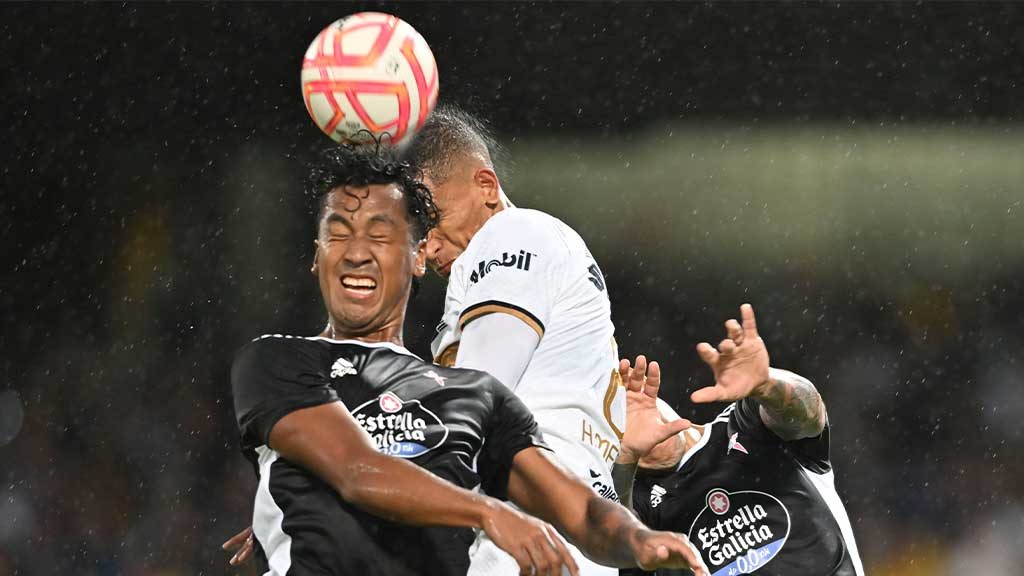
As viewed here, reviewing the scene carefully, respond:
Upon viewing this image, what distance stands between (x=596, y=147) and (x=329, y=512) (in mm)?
7364

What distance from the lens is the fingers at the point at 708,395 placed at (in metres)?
3.16

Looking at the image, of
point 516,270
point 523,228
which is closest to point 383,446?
point 516,270

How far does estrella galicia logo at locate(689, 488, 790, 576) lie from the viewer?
419 cm

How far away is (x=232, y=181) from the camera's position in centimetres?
894

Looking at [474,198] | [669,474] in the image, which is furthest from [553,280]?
[669,474]

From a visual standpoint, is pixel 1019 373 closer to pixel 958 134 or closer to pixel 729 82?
pixel 958 134

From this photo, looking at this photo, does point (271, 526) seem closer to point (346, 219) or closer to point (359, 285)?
point (359, 285)

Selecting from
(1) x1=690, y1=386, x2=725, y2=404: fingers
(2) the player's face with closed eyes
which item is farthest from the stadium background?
(2) the player's face with closed eyes

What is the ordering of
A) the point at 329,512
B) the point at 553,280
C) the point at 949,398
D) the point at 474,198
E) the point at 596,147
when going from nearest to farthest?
the point at 329,512, the point at 553,280, the point at 474,198, the point at 949,398, the point at 596,147

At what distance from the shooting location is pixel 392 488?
2.03m

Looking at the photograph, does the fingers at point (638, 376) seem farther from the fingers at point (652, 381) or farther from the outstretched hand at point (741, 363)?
the outstretched hand at point (741, 363)

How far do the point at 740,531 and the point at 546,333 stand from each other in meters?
1.54

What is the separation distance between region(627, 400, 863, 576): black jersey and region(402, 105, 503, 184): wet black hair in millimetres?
1268

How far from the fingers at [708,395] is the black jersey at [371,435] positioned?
832mm
